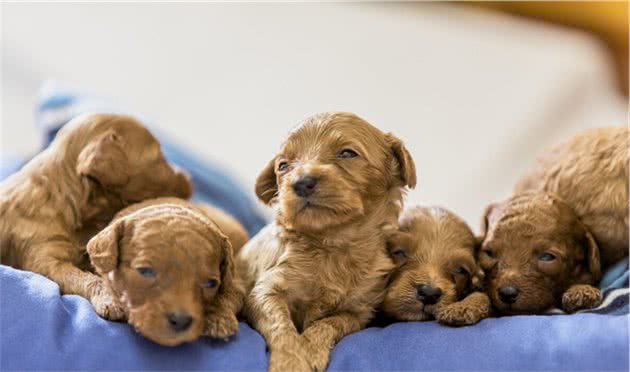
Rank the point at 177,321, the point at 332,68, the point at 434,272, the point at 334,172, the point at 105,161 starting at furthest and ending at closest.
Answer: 1. the point at 332,68
2. the point at 105,161
3. the point at 434,272
4. the point at 334,172
5. the point at 177,321

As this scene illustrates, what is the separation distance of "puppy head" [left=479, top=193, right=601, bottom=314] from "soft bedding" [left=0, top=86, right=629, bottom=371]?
Answer: 26 cm

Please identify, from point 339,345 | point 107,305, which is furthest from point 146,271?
point 339,345

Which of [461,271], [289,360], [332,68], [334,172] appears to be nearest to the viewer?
[289,360]

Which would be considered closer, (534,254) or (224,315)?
(224,315)

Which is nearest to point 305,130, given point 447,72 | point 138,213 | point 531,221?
point 138,213

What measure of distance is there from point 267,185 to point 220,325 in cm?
69

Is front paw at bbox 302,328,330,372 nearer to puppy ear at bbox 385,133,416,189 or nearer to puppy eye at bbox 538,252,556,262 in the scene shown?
puppy ear at bbox 385,133,416,189

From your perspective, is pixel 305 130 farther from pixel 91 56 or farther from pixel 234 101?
pixel 91 56

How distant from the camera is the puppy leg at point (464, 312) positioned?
2.63m

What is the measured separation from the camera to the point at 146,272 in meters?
2.34

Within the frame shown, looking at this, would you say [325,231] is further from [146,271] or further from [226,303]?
[146,271]

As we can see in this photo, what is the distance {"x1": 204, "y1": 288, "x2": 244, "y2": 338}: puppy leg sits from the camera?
2447 millimetres

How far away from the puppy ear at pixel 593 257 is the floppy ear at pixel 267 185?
→ 124cm

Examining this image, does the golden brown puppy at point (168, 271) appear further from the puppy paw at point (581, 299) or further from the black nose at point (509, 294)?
the puppy paw at point (581, 299)
